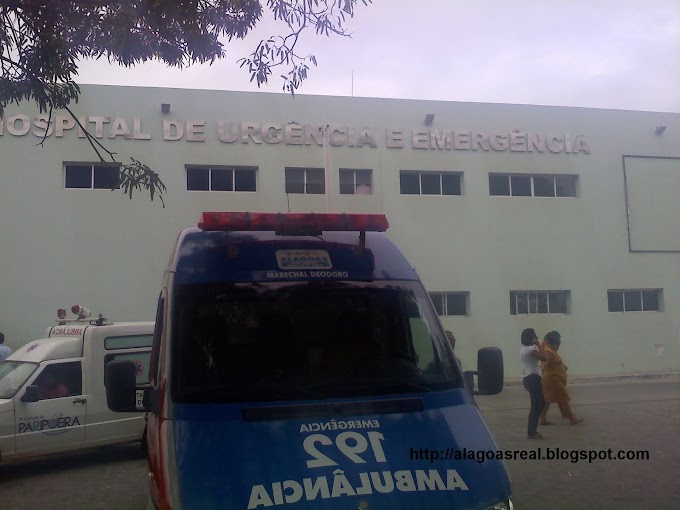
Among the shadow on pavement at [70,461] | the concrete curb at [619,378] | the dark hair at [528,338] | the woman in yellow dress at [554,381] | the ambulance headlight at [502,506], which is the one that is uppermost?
the dark hair at [528,338]

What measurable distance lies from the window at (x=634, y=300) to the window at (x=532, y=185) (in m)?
2.94

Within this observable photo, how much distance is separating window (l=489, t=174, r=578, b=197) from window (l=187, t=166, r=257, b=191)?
623cm

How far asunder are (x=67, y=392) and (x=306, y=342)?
248 inches

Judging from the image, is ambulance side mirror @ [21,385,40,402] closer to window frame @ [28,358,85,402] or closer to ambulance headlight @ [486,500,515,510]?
window frame @ [28,358,85,402]

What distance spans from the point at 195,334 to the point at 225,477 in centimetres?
101

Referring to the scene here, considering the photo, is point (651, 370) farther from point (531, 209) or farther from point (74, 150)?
point (74, 150)

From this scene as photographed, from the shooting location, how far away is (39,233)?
15.2 m

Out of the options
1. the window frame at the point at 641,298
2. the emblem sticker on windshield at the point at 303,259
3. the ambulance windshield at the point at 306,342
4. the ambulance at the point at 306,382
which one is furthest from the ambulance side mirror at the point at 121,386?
the window frame at the point at 641,298

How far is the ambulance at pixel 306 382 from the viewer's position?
3.11 m

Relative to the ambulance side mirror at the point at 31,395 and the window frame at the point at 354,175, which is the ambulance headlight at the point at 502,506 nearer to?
the ambulance side mirror at the point at 31,395

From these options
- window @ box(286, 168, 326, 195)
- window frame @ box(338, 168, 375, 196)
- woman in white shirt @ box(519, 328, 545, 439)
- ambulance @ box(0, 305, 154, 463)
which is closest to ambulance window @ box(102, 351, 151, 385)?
ambulance @ box(0, 305, 154, 463)

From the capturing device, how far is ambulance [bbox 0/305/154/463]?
8688 millimetres

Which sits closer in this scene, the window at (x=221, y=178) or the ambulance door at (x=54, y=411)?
the ambulance door at (x=54, y=411)

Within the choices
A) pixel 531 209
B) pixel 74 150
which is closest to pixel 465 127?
pixel 531 209
